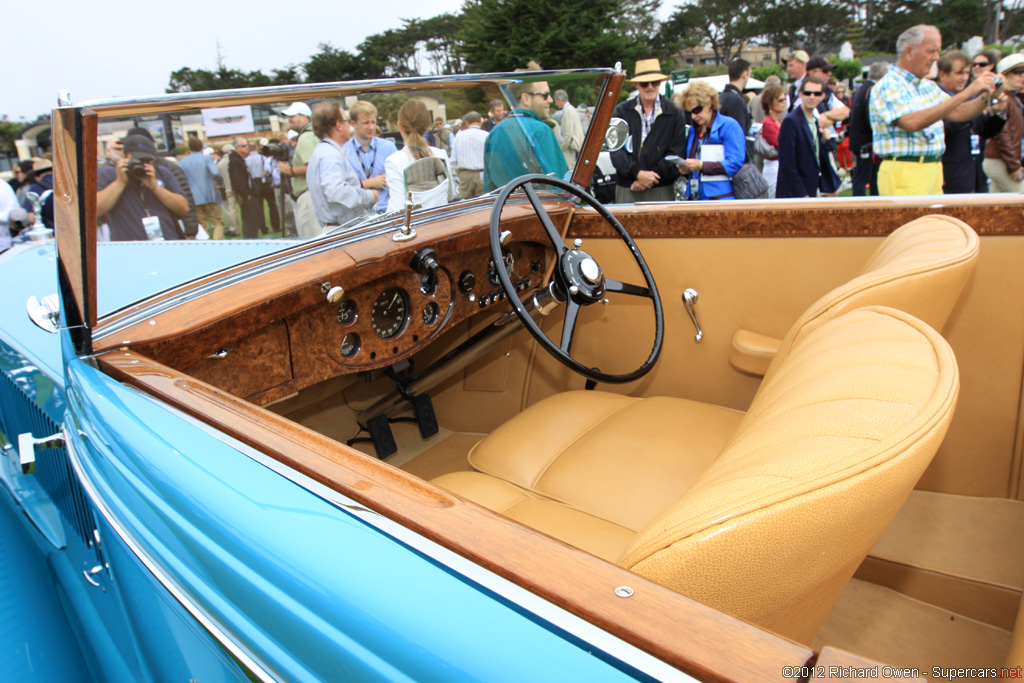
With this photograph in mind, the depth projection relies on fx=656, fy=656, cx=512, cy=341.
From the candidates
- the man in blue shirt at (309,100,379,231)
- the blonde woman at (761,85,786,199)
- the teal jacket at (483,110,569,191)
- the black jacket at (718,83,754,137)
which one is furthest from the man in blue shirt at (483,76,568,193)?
the blonde woman at (761,85,786,199)

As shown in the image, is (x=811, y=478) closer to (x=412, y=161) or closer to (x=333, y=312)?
(x=333, y=312)

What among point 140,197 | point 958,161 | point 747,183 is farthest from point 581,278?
point 958,161

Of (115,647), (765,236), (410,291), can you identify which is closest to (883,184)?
(765,236)

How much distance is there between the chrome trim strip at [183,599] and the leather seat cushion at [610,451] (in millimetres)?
740

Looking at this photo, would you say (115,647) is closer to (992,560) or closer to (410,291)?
(410,291)

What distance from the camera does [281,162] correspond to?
154 cm

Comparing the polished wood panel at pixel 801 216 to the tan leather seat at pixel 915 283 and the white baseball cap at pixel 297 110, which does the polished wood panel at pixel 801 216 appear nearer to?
the tan leather seat at pixel 915 283

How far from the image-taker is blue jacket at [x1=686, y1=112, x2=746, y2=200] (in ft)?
14.4

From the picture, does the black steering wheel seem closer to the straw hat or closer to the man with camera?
the man with camera

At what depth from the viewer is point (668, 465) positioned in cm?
156

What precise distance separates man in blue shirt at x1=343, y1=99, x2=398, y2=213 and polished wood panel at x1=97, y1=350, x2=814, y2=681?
98 cm

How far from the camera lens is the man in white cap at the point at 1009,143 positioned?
4.81 m

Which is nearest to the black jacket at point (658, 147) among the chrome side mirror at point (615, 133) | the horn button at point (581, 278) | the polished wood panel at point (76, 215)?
the chrome side mirror at point (615, 133)

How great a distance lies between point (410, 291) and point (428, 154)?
386 millimetres
